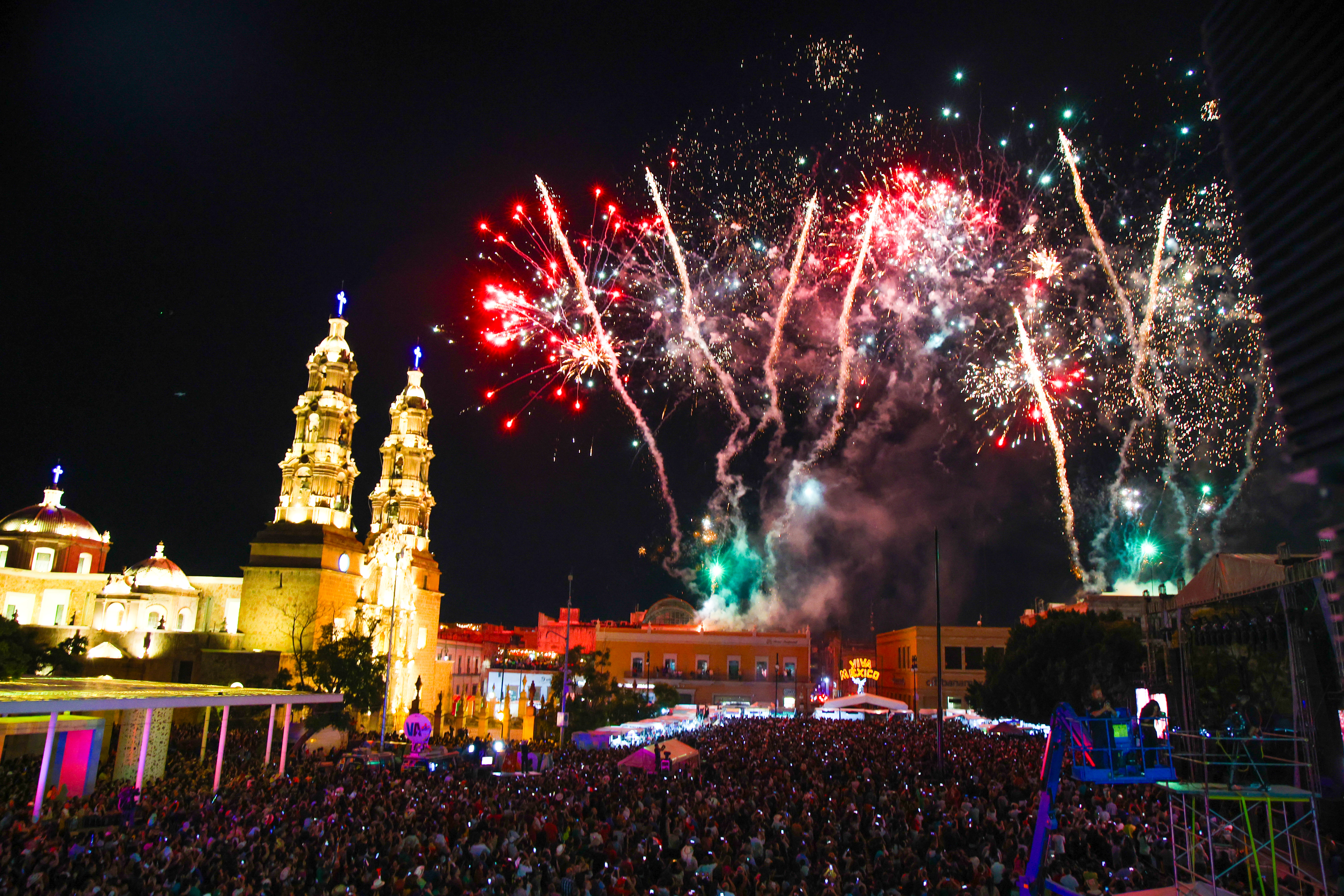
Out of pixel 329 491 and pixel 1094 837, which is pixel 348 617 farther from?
pixel 1094 837

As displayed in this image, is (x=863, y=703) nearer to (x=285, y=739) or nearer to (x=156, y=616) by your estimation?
(x=285, y=739)

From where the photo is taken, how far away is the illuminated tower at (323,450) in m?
52.6

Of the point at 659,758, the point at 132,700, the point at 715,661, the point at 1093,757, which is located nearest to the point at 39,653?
the point at 132,700

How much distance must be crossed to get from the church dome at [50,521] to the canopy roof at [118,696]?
31656mm

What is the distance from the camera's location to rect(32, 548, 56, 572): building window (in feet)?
178

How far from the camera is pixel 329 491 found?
52844 mm

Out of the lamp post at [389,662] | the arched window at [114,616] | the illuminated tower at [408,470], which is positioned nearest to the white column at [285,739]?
the lamp post at [389,662]

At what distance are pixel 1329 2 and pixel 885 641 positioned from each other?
76.8 metres

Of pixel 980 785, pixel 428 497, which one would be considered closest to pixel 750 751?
pixel 980 785

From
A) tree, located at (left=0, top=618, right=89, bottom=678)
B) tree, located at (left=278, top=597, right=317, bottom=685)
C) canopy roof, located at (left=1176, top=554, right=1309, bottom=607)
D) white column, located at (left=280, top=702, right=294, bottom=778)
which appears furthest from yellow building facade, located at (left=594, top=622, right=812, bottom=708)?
white column, located at (left=280, top=702, right=294, bottom=778)

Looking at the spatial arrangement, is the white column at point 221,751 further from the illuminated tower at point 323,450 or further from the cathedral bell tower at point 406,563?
the illuminated tower at point 323,450

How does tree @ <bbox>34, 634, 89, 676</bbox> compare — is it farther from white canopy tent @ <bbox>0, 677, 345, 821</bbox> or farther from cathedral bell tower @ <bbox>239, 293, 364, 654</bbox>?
white canopy tent @ <bbox>0, 677, 345, 821</bbox>

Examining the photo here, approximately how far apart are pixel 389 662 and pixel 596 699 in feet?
45.0

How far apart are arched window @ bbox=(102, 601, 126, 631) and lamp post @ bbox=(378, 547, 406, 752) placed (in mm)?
14126
